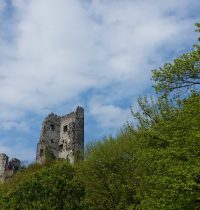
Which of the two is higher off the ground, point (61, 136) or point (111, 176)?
point (61, 136)

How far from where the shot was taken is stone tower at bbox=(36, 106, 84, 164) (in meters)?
84.8

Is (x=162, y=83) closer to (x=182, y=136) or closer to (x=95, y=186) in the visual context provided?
(x=182, y=136)

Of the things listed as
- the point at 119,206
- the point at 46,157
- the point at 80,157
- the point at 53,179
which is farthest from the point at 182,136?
the point at 46,157

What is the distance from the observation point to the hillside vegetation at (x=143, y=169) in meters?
21.1

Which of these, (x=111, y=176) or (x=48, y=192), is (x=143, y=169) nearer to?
(x=111, y=176)

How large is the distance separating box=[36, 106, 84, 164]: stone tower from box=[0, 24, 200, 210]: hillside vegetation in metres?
40.1

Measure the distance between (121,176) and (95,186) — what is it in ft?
8.87

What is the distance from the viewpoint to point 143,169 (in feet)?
105

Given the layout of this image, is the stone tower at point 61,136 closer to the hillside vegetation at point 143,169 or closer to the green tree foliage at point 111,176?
the hillside vegetation at point 143,169

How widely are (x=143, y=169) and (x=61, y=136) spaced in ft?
192

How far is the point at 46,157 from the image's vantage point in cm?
8319

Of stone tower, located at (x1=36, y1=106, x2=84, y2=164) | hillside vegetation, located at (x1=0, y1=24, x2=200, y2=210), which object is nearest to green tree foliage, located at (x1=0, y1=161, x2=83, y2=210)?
→ hillside vegetation, located at (x1=0, y1=24, x2=200, y2=210)

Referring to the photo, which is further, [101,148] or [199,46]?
[101,148]

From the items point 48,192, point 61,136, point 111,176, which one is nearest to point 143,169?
point 111,176
